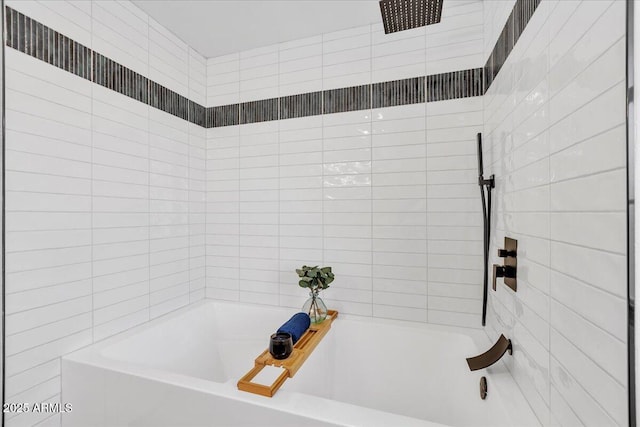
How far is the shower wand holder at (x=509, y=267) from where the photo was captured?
1.18 meters

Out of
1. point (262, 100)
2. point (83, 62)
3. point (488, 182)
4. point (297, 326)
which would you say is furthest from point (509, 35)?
point (83, 62)

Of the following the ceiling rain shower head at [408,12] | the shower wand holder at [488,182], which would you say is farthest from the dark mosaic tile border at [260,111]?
the shower wand holder at [488,182]

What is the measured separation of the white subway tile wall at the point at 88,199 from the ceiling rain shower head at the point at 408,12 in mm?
1464

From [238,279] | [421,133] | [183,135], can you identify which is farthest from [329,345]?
[183,135]

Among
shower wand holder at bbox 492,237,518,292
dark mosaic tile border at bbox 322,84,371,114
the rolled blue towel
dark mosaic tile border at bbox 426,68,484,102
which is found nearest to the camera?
shower wand holder at bbox 492,237,518,292

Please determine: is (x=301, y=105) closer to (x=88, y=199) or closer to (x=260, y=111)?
(x=260, y=111)

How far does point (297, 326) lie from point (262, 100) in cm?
158

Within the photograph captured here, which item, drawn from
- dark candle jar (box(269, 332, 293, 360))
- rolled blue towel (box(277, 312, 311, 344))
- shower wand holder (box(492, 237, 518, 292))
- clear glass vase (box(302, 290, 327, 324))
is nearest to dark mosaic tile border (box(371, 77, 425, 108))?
shower wand holder (box(492, 237, 518, 292))

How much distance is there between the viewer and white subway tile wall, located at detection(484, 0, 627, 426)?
604 millimetres

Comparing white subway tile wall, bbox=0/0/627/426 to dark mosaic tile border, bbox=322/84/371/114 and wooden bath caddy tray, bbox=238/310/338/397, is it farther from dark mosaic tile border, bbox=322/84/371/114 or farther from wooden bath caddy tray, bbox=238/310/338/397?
wooden bath caddy tray, bbox=238/310/338/397

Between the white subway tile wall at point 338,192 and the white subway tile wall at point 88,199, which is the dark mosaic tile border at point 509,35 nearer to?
the white subway tile wall at point 338,192

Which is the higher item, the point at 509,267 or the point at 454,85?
the point at 454,85

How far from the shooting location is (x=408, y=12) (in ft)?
4.57

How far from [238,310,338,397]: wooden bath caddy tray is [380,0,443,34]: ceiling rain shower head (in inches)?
64.3
